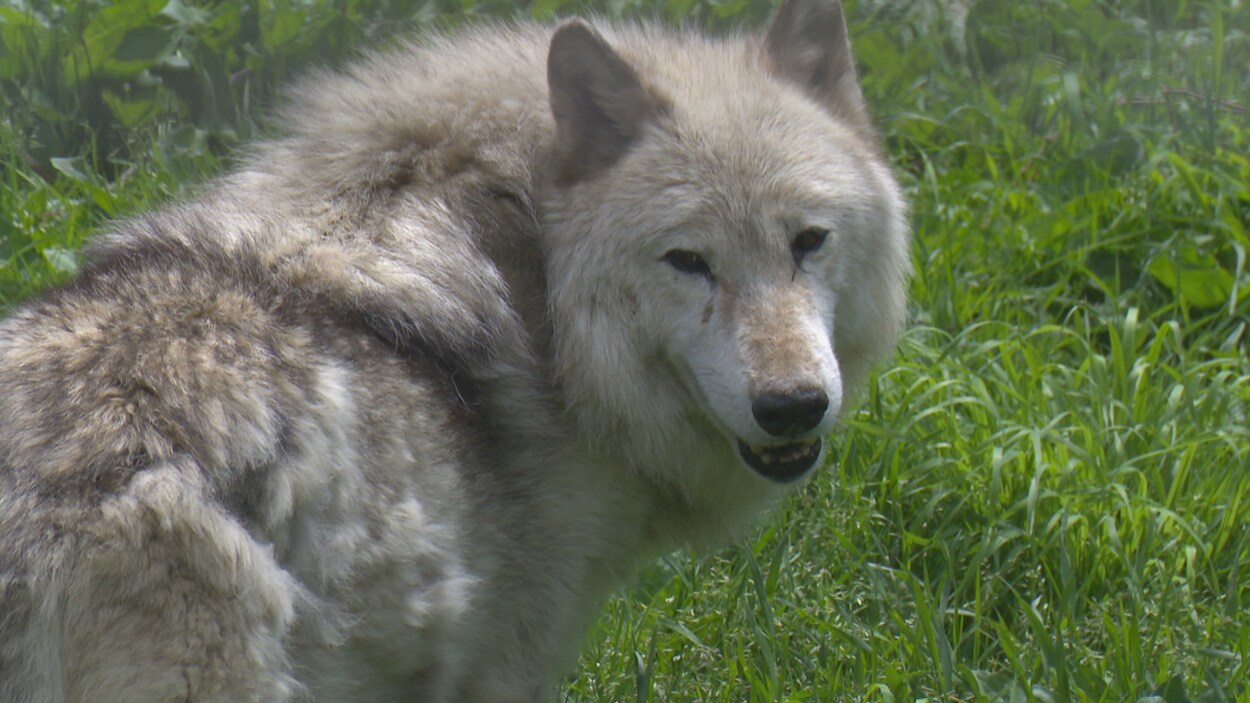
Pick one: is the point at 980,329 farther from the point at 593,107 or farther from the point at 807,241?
the point at 593,107

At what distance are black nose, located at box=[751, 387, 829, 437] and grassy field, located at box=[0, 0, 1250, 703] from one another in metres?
0.82

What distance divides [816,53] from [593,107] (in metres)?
0.68

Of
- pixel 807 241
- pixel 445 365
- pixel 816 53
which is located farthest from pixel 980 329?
pixel 445 365

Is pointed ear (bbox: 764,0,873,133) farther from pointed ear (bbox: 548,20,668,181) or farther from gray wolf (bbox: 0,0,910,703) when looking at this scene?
pointed ear (bbox: 548,20,668,181)

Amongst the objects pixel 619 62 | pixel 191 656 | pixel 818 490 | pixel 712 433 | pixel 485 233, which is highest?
pixel 619 62

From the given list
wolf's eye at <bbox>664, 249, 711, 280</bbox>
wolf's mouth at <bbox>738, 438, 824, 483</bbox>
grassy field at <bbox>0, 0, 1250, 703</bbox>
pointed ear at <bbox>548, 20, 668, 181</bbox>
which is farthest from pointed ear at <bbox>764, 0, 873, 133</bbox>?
grassy field at <bbox>0, 0, 1250, 703</bbox>

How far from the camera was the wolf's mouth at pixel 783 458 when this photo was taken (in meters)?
3.31

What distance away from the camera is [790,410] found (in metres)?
3.07

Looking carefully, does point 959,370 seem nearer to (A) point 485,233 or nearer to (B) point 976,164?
(B) point 976,164

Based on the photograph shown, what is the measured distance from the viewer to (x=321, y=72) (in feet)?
13.1

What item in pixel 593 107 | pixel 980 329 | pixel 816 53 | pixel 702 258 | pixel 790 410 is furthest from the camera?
pixel 980 329

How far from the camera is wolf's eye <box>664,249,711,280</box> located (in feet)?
10.7

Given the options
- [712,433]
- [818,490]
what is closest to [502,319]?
[712,433]

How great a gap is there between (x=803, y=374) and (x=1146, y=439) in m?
1.95
